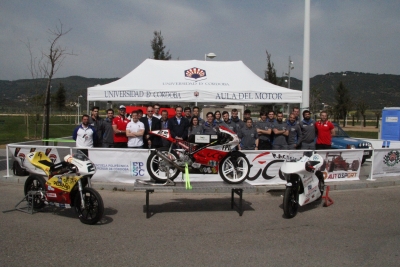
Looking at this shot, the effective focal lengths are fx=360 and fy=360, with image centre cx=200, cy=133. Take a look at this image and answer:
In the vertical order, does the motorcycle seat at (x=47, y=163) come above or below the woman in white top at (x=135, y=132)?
below

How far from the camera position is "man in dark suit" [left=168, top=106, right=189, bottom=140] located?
979 centimetres

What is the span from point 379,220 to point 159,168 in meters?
4.37

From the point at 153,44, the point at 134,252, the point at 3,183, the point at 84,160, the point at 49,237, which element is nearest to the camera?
the point at 134,252

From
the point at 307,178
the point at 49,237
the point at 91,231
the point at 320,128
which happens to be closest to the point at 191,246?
the point at 91,231

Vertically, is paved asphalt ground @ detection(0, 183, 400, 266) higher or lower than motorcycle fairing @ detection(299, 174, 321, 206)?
lower

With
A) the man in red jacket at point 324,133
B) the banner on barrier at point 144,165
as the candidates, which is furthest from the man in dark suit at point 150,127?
the man in red jacket at point 324,133

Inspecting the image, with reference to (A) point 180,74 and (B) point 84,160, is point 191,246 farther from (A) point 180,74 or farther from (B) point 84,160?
(A) point 180,74

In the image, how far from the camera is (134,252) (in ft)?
16.6

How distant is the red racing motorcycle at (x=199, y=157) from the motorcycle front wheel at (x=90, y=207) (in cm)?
143

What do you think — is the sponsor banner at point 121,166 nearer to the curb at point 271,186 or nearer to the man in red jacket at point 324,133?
the curb at point 271,186

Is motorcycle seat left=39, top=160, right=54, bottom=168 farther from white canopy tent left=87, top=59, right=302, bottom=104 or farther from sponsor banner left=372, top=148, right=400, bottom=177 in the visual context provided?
sponsor banner left=372, top=148, right=400, bottom=177

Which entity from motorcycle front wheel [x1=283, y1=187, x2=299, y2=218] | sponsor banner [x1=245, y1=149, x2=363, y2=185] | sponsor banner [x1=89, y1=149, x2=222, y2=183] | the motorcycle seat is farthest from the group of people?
motorcycle front wheel [x1=283, y1=187, x2=299, y2=218]

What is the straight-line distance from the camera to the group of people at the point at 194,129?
32.2 feet

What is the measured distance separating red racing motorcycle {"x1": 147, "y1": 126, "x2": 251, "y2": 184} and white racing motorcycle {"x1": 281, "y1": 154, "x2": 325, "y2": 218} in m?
0.93
